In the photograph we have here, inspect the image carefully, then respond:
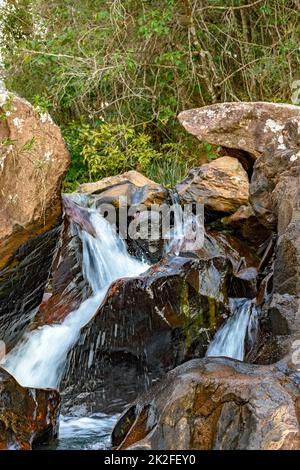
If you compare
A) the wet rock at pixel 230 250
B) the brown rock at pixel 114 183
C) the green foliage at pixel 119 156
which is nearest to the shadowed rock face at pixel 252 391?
the wet rock at pixel 230 250

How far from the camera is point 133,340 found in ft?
14.1

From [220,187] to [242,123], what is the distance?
2.13ft

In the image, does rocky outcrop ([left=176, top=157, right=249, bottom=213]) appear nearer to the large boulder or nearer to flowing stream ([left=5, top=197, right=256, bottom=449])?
flowing stream ([left=5, top=197, right=256, bottom=449])

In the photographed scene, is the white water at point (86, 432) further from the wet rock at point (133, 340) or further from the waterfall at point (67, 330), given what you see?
the waterfall at point (67, 330)

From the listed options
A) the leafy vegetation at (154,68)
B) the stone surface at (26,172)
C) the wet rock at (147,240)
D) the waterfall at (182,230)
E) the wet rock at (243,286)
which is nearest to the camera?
the stone surface at (26,172)

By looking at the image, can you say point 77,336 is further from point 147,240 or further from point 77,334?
point 147,240

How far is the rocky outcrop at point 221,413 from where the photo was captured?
243 centimetres

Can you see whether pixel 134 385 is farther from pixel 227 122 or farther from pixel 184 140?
pixel 184 140

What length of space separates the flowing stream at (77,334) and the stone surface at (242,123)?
1363mm

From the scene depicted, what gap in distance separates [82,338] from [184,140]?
557 cm

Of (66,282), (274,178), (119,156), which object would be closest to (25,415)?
(66,282)

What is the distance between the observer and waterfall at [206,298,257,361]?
436 centimetres

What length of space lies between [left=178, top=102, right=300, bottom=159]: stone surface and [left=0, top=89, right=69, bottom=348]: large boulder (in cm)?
208

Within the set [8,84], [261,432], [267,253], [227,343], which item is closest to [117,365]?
[227,343]
